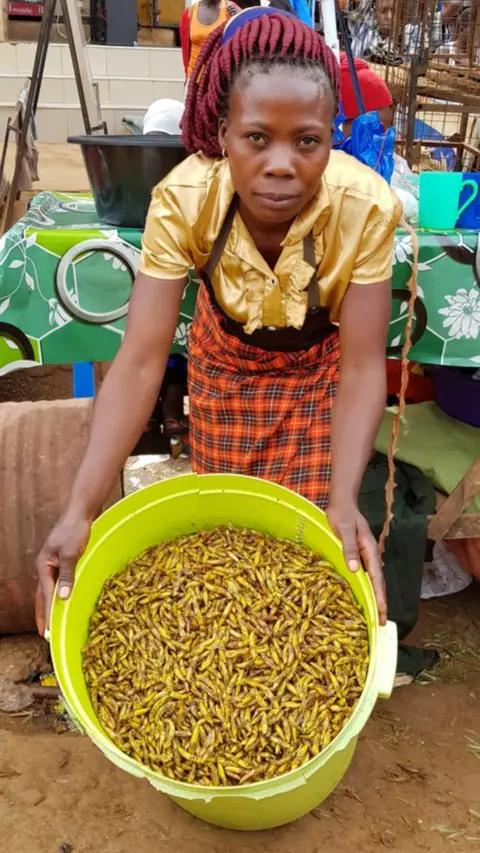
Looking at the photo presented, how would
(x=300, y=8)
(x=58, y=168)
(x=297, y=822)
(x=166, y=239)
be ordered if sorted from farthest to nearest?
(x=58, y=168), (x=300, y=8), (x=297, y=822), (x=166, y=239)

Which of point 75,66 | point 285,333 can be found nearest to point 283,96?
point 285,333

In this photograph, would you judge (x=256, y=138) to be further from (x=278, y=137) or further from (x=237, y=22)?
(x=237, y=22)

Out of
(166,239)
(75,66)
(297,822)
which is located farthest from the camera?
(75,66)

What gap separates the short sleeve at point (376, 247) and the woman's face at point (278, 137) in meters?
0.20

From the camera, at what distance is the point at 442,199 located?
2.21 metres

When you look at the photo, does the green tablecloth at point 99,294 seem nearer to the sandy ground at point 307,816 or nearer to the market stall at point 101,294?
the market stall at point 101,294

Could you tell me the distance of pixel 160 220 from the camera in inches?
69.9

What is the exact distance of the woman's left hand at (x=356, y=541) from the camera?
1.50 m

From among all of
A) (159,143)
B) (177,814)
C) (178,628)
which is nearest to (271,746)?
(178,628)

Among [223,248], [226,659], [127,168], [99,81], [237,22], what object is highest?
[237,22]

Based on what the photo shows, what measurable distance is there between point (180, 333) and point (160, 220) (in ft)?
1.81

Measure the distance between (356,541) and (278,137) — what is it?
2.78ft

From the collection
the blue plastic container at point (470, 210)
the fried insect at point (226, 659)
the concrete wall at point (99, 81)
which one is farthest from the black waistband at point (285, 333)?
the concrete wall at point (99, 81)

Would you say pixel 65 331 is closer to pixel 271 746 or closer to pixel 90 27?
pixel 271 746
